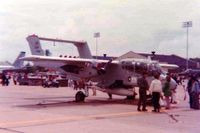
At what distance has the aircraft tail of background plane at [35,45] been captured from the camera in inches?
1228

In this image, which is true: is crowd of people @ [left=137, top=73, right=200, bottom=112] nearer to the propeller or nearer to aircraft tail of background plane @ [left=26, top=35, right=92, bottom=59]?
the propeller

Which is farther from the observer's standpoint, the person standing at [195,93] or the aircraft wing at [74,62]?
the aircraft wing at [74,62]

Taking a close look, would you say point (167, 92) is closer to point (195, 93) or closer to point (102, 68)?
point (195, 93)

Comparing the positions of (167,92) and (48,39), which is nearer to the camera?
(167,92)

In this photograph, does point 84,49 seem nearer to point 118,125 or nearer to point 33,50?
point 33,50

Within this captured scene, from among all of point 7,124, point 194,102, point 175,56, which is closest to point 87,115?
point 7,124

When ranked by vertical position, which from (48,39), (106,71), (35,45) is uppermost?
(48,39)

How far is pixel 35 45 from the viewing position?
31281 mm

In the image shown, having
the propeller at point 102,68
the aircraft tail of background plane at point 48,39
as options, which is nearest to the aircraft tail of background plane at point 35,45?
the aircraft tail of background plane at point 48,39

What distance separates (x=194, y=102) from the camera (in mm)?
19984

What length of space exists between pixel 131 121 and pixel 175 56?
371 ft

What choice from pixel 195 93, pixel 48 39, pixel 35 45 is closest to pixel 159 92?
pixel 195 93

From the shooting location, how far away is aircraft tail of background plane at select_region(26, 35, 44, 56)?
3118 centimetres

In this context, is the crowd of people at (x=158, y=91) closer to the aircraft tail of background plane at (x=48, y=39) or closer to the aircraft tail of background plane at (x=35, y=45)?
the aircraft tail of background plane at (x=48, y=39)
